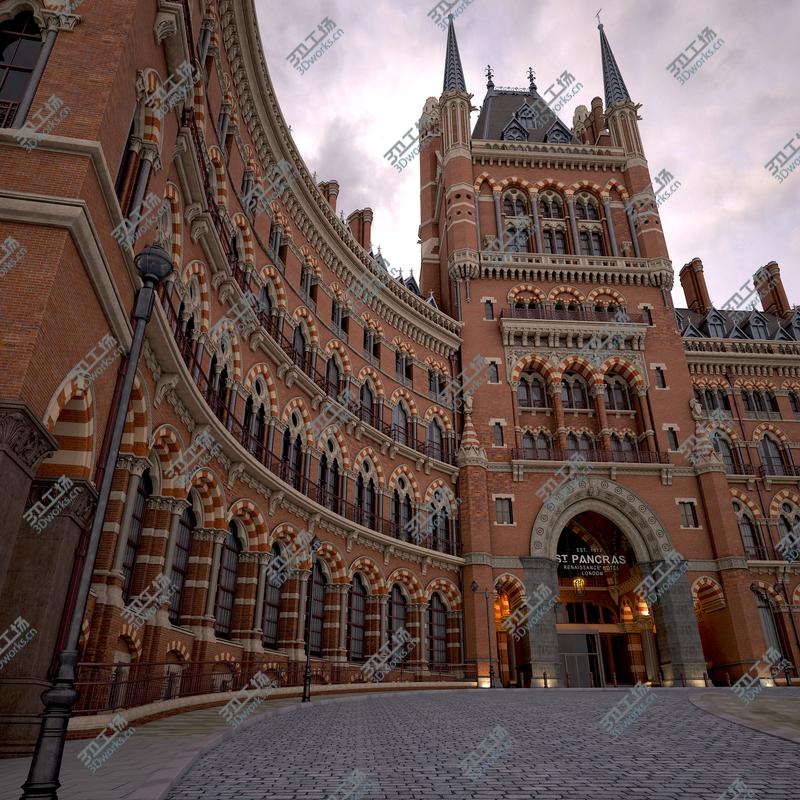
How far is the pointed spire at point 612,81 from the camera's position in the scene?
46.7m

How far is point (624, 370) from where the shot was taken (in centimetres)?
3884

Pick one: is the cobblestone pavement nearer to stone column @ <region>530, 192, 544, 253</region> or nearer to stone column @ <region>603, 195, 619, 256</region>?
stone column @ <region>530, 192, 544, 253</region>

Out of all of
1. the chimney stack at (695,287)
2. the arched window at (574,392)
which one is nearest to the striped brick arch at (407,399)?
the arched window at (574,392)

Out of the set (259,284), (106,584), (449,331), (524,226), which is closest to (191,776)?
(106,584)

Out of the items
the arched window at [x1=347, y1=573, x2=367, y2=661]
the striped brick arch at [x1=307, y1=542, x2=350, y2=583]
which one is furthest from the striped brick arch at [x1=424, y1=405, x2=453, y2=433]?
the striped brick arch at [x1=307, y1=542, x2=350, y2=583]

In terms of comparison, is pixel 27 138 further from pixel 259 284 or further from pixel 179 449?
pixel 259 284

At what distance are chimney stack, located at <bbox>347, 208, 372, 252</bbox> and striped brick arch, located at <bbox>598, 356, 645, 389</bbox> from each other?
1528cm

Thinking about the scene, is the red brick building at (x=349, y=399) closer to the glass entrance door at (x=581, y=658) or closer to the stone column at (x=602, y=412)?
the stone column at (x=602, y=412)

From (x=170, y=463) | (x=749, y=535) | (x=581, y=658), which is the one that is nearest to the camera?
(x=170, y=463)

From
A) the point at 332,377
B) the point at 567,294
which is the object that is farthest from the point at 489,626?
the point at 567,294

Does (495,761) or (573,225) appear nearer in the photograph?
(495,761)

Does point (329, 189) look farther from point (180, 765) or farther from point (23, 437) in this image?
point (180, 765)

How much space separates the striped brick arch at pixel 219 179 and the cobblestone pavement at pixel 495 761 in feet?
48.1

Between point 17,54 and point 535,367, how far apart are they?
101 ft
